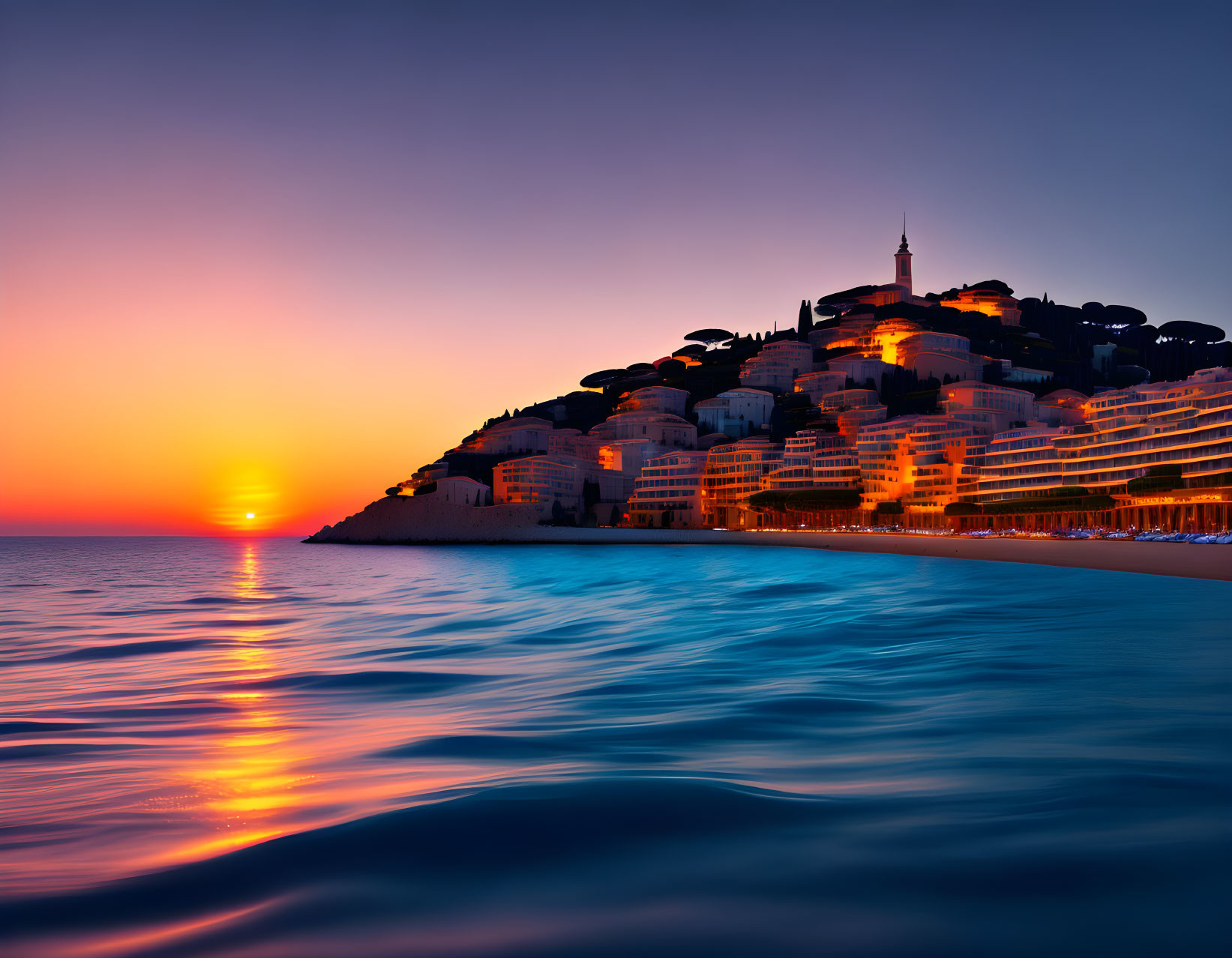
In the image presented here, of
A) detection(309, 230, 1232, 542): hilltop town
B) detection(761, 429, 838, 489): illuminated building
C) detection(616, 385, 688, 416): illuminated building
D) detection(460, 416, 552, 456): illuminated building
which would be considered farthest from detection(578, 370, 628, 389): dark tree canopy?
detection(761, 429, 838, 489): illuminated building

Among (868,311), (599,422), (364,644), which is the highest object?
(868,311)

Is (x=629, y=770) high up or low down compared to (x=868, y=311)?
down

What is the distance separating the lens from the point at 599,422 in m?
165

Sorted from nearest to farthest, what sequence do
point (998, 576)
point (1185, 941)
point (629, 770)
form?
point (1185, 941), point (629, 770), point (998, 576)

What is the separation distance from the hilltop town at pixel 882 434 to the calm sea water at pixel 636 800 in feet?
208

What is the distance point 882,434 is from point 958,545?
5090cm

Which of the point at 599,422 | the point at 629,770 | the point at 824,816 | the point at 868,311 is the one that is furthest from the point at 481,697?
the point at 868,311

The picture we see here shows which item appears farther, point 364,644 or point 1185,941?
point 364,644

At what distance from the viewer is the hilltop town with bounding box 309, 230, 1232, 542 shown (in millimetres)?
77250

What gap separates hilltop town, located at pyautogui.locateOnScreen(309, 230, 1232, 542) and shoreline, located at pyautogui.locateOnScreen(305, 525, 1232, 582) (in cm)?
775

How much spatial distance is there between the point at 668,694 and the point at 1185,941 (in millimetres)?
7248

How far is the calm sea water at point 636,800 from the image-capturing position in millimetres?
3672

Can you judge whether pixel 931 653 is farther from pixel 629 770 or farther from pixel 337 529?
pixel 337 529

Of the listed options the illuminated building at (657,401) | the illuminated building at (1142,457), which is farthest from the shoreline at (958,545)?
the illuminated building at (657,401)
